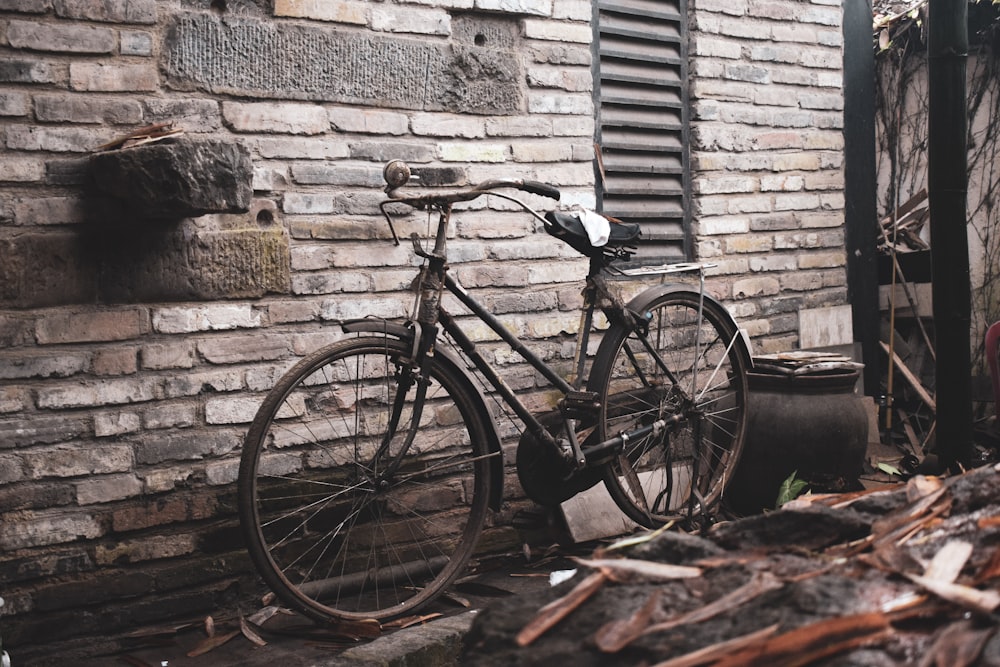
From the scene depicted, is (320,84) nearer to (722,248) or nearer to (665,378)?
(665,378)

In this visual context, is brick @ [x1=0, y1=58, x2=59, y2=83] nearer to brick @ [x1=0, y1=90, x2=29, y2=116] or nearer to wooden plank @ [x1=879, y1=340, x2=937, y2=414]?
brick @ [x1=0, y1=90, x2=29, y2=116]

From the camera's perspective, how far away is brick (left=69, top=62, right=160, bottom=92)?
325cm

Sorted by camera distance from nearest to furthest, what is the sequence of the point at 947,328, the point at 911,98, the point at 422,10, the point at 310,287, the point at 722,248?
the point at 310,287
the point at 422,10
the point at 947,328
the point at 722,248
the point at 911,98

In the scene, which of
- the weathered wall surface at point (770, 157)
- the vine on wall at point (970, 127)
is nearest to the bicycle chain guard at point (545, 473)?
the weathered wall surface at point (770, 157)

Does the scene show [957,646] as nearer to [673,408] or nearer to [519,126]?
[673,408]

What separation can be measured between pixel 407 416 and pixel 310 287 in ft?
1.98

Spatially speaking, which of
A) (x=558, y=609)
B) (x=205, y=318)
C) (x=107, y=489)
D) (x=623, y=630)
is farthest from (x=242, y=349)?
(x=623, y=630)

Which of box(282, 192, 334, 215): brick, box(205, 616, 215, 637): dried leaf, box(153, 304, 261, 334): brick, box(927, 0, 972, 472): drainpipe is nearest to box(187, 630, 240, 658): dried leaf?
box(205, 616, 215, 637): dried leaf

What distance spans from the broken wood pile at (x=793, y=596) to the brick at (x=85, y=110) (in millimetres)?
2302

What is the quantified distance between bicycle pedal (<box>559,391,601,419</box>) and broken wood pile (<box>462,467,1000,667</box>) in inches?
69.5

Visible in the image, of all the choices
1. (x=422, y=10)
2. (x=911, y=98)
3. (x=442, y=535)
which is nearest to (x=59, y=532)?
(x=442, y=535)

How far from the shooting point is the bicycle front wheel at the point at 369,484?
3307mm

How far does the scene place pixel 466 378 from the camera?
3.40m

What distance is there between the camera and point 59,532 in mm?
3205
